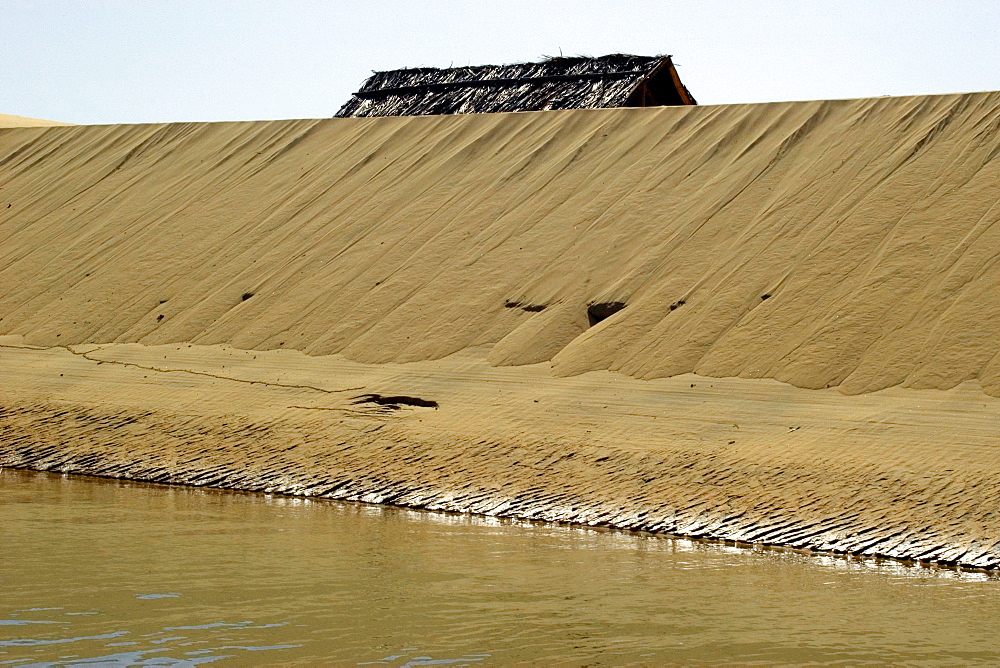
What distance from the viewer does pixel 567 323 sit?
14008 mm

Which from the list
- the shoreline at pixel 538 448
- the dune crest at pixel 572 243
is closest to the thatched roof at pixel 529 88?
the dune crest at pixel 572 243

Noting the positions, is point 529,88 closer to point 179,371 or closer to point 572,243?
point 572,243

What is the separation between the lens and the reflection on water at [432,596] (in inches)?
246

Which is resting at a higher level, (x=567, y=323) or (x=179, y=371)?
(x=567, y=323)

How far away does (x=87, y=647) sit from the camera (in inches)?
239

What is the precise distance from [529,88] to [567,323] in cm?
932

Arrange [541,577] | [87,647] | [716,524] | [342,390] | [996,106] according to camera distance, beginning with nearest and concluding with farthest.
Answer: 1. [87,647]
2. [541,577]
3. [716,524]
4. [342,390]
5. [996,106]

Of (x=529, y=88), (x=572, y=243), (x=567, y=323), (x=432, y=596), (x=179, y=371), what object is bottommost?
(x=432, y=596)

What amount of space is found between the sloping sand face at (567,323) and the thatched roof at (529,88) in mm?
2308

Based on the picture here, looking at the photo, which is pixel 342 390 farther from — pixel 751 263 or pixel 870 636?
pixel 870 636

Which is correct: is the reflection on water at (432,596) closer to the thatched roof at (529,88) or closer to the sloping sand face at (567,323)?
the sloping sand face at (567,323)

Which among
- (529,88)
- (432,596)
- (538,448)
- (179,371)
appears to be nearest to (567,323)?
(538,448)

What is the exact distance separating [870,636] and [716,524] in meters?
2.91

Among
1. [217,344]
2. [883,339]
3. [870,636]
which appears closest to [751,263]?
[883,339]
